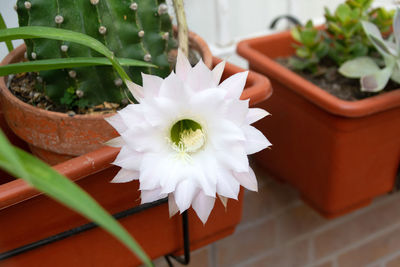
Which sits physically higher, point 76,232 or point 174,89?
point 174,89

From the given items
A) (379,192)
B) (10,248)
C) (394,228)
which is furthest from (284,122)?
(394,228)

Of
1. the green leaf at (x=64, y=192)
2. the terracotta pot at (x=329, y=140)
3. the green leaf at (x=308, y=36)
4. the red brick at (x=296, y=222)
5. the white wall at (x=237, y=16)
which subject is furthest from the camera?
the red brick at (x=296, y=222)

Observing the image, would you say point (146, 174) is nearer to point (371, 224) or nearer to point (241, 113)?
point (241, 113)

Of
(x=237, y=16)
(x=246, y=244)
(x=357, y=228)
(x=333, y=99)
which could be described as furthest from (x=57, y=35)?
(x=357, y=228)

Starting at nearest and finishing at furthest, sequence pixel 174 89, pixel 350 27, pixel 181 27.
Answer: pixel 174 89 < pixel 181 27 < pixel 350 27

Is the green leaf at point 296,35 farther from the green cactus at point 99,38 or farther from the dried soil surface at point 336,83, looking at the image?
the green cactus at point 99,38

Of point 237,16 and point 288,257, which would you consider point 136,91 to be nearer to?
point 237,16

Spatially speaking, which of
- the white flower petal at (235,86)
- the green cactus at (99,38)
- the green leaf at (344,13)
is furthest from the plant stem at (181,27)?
the green leaf at (344,13)

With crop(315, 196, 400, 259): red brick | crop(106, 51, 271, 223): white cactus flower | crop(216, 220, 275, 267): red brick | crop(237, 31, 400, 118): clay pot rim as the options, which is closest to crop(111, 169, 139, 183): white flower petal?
crop(106, 51, 271, 223): white cactus flower
